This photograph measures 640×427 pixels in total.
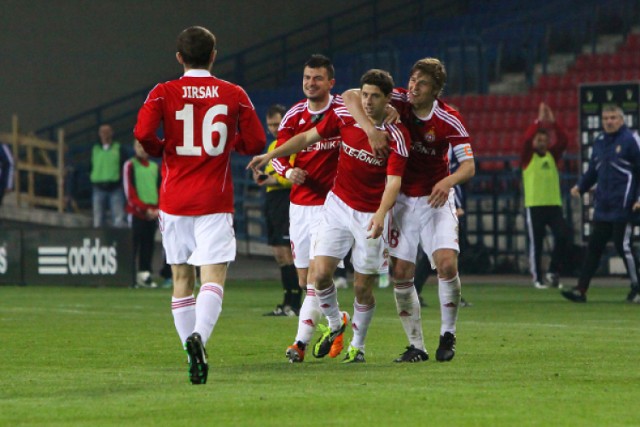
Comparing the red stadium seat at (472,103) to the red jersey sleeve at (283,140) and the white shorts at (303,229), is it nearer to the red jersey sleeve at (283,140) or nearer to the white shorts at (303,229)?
the white shorts at (303,229)

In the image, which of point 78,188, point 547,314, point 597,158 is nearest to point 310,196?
point 547,314

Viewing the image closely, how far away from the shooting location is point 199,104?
8.61 metres

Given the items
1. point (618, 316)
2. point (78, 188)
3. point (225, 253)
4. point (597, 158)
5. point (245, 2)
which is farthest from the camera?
point (245, 2)

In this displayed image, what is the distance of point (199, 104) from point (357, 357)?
7.02ft

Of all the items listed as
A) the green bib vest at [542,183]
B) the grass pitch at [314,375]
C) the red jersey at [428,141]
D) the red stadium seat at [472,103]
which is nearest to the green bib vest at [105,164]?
the green bib vest at [542,183]

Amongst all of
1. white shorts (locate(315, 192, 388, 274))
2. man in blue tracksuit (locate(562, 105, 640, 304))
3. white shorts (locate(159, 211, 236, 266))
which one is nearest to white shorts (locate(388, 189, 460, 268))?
white shorts (locate(315, 192, 388, 274))

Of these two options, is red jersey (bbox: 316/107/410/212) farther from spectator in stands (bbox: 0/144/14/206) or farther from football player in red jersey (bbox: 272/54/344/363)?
spectator in stands (bbox: 0/144/14/206)

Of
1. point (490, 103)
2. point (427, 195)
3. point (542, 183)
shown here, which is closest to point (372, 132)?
point (427, 195)

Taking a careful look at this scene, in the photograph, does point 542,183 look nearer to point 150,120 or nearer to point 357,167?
point 357,167

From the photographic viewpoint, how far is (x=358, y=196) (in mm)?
9609

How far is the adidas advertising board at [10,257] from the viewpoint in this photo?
21.1 metres

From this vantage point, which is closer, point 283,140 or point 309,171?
point 283,140

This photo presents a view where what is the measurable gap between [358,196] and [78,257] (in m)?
11.8

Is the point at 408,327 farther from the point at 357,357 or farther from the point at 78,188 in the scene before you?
the point at 78,188
